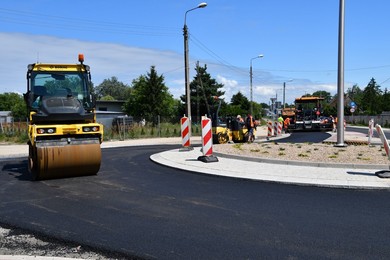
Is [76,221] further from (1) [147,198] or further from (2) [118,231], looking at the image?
(1) [147,198]

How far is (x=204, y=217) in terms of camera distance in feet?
21.6

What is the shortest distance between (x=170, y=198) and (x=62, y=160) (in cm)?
338

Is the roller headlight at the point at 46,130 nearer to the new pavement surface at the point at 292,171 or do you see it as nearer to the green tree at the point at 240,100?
the new pavement surface at the point at 292,171

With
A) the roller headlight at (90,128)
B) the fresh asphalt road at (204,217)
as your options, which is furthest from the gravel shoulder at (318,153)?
the roller headlight at (90,128)

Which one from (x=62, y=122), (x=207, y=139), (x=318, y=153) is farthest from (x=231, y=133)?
(x=62, y=122)

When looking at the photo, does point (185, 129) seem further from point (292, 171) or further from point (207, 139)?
point (292, 171)

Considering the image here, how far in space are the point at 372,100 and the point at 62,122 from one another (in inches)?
3017

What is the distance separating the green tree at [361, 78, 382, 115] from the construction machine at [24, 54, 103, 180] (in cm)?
6855

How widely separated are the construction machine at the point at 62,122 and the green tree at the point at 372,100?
68.6 m

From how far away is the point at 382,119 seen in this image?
183 feet

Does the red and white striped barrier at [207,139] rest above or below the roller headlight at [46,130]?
below

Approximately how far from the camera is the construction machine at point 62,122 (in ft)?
32.3

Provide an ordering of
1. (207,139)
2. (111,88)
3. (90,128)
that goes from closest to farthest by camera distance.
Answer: (90,128)
(207,139)
(111,88)

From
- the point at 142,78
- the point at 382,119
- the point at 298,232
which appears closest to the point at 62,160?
the point at 298,232
